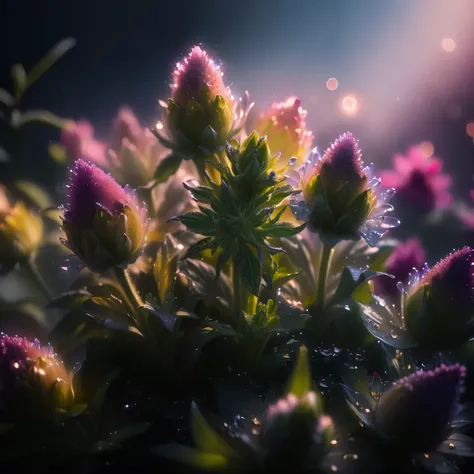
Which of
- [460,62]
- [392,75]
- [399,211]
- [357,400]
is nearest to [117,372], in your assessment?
[357,400]

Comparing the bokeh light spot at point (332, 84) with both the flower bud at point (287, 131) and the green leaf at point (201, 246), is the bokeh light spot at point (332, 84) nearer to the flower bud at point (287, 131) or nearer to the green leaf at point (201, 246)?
the flower bud at point (287, 131)

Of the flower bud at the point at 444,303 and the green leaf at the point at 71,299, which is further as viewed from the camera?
the green leaf at the point at 71,299

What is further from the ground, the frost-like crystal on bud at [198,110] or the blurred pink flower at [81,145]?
the blurred pink flower at [81,145]

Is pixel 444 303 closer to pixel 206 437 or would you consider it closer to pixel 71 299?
pixel 206 437

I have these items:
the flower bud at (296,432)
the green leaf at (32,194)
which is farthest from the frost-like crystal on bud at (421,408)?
the green leaf at (32,194)

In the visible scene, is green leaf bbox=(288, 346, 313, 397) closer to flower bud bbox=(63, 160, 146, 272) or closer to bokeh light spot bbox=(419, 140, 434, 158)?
flower bud bbox=(63, 160, 146, 272)

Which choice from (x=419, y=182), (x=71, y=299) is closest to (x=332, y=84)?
(x=419, y=182)

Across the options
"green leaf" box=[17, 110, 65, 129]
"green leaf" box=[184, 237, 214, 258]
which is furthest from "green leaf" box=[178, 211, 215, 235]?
"green leaf" box=[17, 110, 65, 129]
